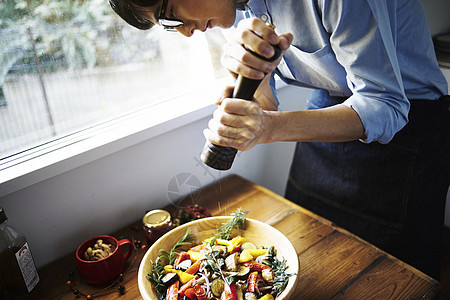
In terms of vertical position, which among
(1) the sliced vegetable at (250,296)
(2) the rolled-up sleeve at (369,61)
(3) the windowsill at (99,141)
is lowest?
(1) the sliced vegetable at (250,296)

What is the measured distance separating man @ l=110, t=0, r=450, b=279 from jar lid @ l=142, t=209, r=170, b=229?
356 millimetres

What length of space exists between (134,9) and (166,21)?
0.07 metres

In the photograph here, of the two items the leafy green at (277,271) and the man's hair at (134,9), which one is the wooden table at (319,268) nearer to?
the leafy green at (277,271)

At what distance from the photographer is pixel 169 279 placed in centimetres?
90

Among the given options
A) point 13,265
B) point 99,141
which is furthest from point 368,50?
point 13,265

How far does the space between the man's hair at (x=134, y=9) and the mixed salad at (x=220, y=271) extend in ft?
1.66

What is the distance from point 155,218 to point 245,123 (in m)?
0.45

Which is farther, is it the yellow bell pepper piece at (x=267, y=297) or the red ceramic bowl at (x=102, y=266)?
the red ceramic bowl at (x=102, y=266)

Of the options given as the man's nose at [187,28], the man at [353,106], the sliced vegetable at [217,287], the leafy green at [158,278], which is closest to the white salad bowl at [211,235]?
the leafy green at [158,278]

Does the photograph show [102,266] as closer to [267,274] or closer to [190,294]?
[190,294]

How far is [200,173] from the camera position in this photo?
142cm

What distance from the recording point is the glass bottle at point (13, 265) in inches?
37.1

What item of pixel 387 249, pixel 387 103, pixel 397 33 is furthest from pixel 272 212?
pixel 397 33

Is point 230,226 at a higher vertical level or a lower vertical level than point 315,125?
lower
